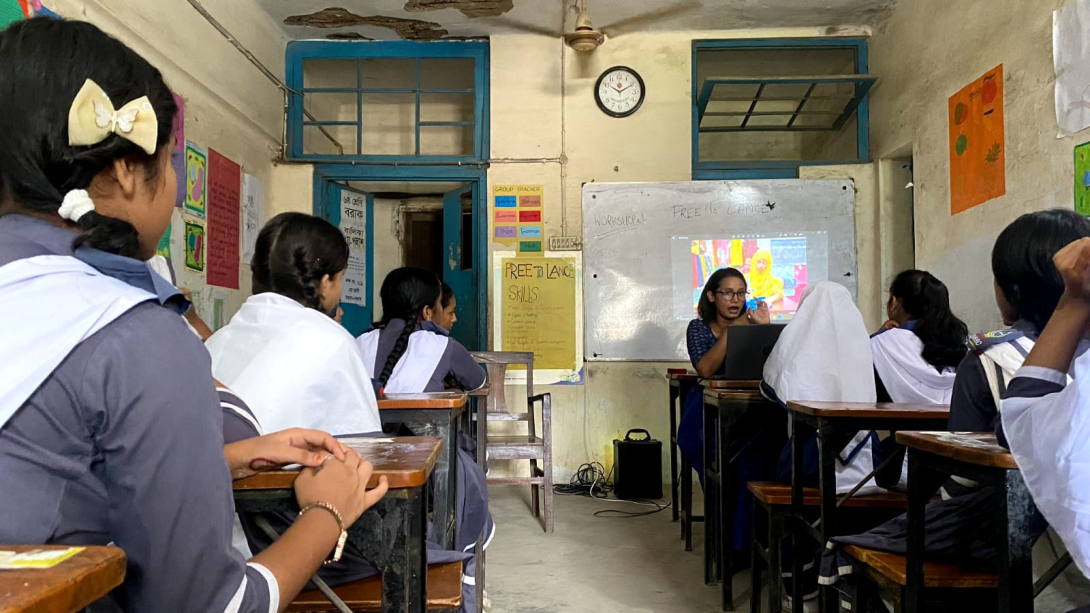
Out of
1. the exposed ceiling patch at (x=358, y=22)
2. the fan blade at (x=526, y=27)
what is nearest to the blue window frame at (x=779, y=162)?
the fan blade at (x=526, y=27)

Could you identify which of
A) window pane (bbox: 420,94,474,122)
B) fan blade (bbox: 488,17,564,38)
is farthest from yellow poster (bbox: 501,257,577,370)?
window pane (bbox: 420,94,474,122)

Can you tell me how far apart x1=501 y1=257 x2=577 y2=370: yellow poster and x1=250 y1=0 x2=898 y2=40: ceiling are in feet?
5.12

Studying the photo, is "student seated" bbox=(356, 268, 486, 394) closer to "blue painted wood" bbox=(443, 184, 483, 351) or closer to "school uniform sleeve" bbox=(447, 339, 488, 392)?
"school uniform sleeve" bbox=(447, 339, 488, 392)

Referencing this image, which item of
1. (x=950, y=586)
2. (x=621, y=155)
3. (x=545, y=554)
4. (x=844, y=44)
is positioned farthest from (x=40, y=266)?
(x=844, y=44)

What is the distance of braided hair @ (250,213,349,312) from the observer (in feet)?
4.71

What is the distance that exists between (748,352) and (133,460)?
2570 mm

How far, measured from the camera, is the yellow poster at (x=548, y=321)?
4.53m

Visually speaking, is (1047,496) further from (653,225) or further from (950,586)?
(653,225)

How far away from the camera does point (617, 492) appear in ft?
13.7

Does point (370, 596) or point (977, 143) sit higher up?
point (977, 143)

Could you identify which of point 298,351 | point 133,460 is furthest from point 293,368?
point 133,460

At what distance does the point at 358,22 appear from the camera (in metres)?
4.46

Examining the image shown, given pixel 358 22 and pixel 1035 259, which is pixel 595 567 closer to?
pixel 1035 259

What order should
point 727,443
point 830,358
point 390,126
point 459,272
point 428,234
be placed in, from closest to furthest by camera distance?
point 830,358 → point 727,443 → point 459,272 → point 390,126 → point 428,234
